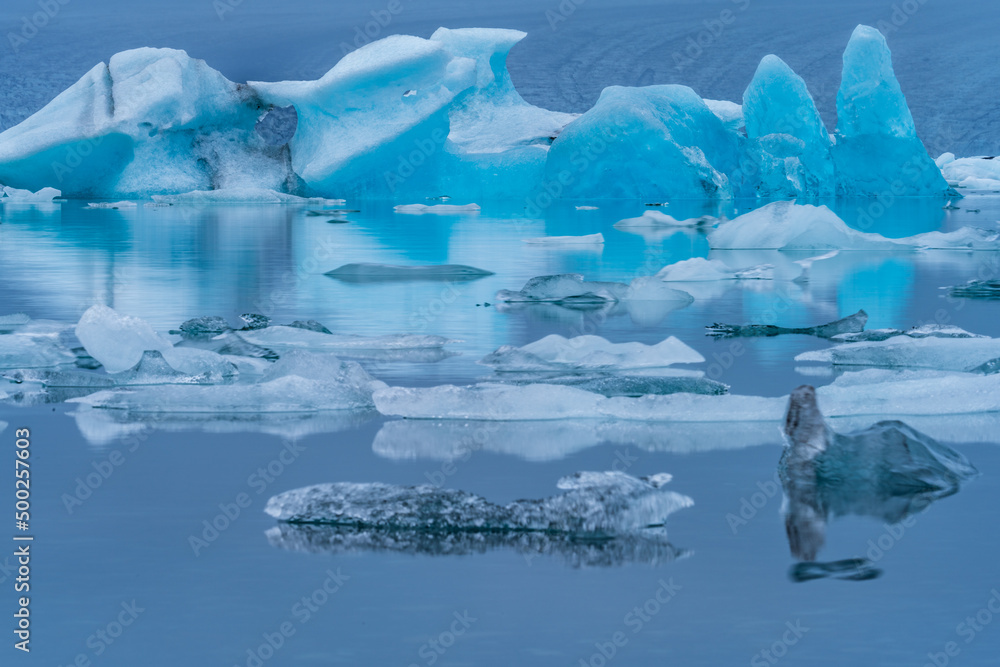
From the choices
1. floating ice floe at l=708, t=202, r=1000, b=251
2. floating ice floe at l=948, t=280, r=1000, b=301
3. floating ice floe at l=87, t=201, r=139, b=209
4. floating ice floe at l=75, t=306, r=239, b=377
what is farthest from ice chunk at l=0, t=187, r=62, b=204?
floating ice floe at l=75, t=306, r=239, b=377

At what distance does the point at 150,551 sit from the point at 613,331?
3262 mm

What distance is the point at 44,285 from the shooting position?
706 cm

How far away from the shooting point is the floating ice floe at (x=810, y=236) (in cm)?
1063

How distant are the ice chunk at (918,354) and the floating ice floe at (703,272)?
2.98 m

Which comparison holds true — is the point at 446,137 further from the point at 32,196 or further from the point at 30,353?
the point at 30,353

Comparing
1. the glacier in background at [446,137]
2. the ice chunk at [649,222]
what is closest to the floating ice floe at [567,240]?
the ice chunk at [649,222]

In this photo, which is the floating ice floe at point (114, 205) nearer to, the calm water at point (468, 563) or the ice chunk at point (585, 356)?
the calm water at point (468, 563)

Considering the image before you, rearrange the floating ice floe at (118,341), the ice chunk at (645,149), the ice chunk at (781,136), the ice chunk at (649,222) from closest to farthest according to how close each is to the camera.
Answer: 1. the floating ice floe at (118,341)
2. the ice chunk at (649,222)
3. the ice chunk at (645,149)
4. the ice chunk at (781,136)

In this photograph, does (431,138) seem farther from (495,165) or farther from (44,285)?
(44,285)

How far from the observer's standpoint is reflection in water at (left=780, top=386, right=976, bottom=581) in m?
2.38

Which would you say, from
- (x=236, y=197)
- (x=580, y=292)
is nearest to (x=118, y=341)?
(x=580, y=292)

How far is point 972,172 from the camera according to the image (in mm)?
35312

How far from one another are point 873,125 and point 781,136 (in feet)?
5.48

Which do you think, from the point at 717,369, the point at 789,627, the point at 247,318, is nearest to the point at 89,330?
the point at 247,318
